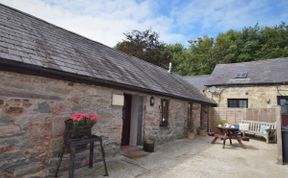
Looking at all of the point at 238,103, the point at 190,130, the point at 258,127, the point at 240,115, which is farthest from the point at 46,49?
the point at 238,103

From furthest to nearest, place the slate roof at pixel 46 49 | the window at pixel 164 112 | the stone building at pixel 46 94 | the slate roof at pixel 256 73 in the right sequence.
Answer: the slate roof at pixel 256 73 → the window at pixel 164 112 → the slate roof at pixel 46 49 → the stone building at pixel 46 94

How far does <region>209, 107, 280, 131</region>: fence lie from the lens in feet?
44.9

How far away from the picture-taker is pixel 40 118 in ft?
15.4

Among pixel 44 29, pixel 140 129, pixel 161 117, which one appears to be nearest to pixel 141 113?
pixel 140 129

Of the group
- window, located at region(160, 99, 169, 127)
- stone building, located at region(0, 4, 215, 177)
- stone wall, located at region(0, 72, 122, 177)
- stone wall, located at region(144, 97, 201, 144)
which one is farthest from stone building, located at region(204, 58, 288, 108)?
stone wall, located at region(0, 72, 122, 177)

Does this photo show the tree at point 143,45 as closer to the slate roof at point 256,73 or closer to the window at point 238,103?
A: the slate roof at point 256,73

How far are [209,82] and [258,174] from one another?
13.2 metres

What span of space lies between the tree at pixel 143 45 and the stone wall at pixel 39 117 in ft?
55.1

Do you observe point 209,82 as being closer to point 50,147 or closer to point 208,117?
point 208,117

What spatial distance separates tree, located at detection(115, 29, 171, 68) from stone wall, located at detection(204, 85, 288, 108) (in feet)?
28.5

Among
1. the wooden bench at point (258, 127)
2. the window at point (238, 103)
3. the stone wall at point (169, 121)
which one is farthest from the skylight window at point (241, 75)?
the stone wall at point (169, 121)

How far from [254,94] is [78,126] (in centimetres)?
1535

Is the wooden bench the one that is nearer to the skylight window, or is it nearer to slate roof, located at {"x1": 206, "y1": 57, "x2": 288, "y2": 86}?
slate roof, located at {"x1": 206, "y1": 57, "x2": 288, "y2": 86}

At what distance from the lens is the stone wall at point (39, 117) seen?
4105mm
